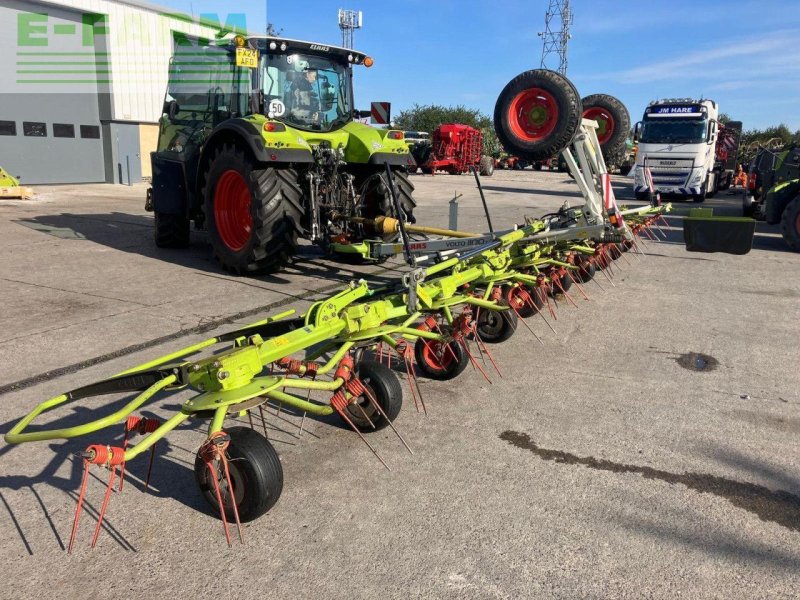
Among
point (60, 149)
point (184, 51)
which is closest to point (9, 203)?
point (60, 149)

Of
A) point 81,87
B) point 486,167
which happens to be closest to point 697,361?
point 81,87

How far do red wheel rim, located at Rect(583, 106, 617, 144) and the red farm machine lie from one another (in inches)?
848

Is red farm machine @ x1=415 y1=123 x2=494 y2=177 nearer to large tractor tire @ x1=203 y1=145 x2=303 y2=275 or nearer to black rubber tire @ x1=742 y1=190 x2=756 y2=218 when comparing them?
black rubber tire @ x1=742 y1=190 x2=756 y2=218

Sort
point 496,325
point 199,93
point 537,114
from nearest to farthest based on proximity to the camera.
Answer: point 496,325, point 537,114, point 199,93

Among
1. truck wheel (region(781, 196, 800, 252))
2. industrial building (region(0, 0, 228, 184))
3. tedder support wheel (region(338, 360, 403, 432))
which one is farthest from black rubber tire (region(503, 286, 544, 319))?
industrial building (region(0, 0, 228, 184))

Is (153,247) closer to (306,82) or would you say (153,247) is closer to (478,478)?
(306,82)

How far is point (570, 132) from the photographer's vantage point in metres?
6.04

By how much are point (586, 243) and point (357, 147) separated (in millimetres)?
2701

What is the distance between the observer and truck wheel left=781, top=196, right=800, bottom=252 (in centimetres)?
945

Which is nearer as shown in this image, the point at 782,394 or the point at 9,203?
the point at 782,394

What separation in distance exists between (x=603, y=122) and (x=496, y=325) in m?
4.66

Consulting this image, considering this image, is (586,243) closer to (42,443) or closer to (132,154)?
(42,443)

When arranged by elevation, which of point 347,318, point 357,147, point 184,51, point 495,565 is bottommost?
point 495,565

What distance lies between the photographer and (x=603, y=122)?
8.10 m
